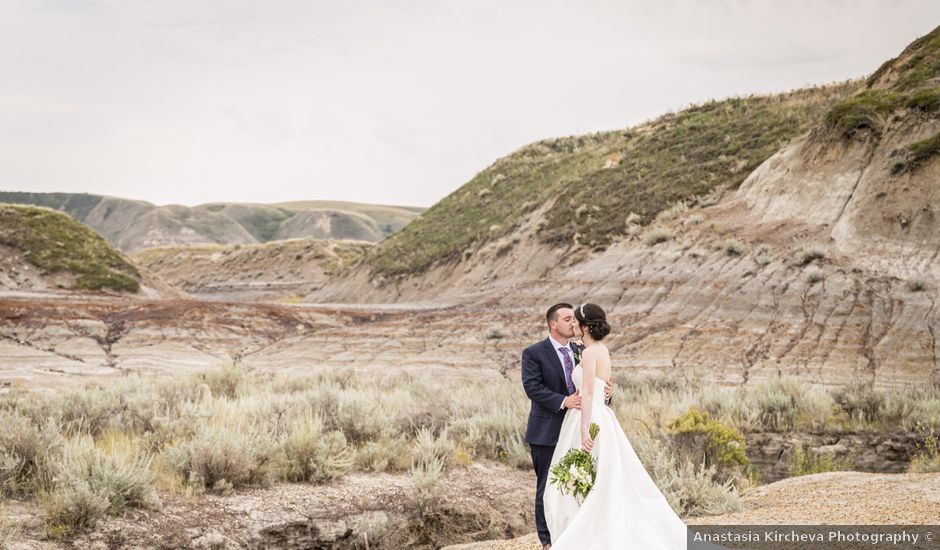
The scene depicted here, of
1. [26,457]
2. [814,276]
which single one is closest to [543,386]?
[26,457]

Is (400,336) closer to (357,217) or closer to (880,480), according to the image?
(880,480)

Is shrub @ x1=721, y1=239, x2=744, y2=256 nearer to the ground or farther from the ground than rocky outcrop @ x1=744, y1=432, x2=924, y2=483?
farther from the ground

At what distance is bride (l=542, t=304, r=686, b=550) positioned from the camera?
223 inches

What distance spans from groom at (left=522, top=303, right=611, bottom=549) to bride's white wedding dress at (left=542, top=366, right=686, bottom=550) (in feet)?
1.08

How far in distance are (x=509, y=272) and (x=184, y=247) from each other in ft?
175

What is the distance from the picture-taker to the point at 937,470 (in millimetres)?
9781

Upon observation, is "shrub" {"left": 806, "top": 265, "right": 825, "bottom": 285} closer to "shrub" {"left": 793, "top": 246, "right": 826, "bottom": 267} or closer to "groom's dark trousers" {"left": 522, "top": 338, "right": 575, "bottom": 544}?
"shrub" {"left": 793, "top": 246, "right": 826, "bottom": 267}

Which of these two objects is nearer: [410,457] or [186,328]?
[410,457]

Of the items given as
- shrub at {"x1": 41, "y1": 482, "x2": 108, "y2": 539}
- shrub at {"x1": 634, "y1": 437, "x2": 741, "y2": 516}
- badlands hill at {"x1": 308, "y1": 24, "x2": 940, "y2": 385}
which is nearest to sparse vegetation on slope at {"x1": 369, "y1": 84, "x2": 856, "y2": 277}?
badlands hill at {"x1": 308, "y1": 24, "x2": 940, "y2": 385}

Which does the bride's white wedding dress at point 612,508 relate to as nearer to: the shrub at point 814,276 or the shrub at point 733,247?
the shrub at point 814,276

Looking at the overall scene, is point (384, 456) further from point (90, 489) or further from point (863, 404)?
point (863, 404)

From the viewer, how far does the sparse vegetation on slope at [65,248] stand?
3409 centimetres

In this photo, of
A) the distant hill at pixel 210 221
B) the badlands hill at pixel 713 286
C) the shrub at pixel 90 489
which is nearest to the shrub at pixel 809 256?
the badlands hill at pixel 713 286

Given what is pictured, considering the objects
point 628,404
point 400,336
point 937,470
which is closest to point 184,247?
point 400,336
